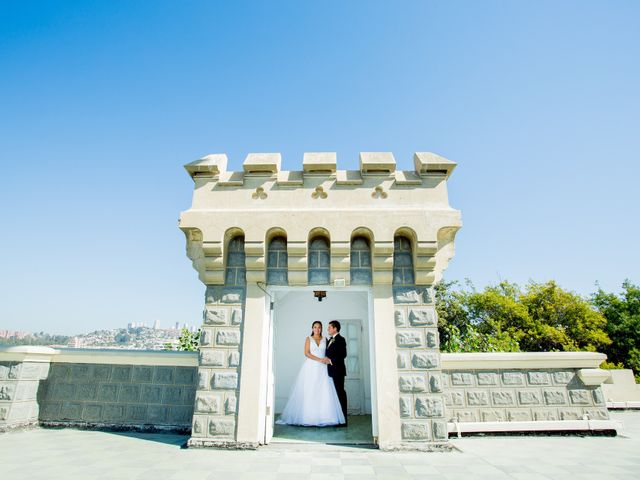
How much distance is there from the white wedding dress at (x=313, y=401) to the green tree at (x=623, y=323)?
27.1m

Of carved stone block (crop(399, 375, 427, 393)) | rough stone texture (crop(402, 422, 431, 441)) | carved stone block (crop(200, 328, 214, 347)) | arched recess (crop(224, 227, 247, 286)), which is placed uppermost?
arched recess (crop(224, 227, 247, 286))

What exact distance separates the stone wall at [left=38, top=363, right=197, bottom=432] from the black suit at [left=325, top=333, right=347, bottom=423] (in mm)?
2746

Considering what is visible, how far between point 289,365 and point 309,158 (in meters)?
5.80

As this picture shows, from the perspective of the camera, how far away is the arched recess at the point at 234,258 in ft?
16.5

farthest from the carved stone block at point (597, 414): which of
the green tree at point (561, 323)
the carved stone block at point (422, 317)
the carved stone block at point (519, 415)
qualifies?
the green tree at point (561, 323)

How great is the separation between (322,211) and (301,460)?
3.23 meters

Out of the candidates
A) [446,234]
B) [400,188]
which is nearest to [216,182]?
[400,188]

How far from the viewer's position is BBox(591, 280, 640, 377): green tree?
24.2 metres

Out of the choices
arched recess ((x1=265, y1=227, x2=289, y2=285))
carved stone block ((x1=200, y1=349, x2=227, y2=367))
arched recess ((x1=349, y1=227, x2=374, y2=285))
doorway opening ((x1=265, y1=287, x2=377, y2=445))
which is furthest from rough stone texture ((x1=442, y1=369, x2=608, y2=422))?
carved stone block ((x1=200, y1=349, x2=227, y2=367))

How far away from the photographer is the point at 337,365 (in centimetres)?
693

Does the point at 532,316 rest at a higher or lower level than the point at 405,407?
higher

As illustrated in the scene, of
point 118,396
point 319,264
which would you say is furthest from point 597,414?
point 118,396

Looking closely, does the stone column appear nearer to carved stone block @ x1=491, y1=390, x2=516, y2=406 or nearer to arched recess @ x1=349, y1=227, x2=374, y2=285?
arched recess @ x1=349, y1=227, x2=374, y2=285

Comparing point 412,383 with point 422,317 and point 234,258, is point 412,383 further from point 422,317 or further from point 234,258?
point 234,258
